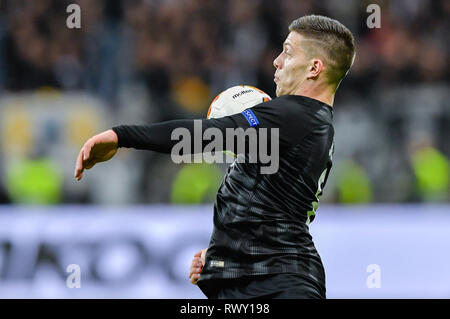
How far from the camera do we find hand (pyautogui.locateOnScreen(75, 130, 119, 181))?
342 centimetres

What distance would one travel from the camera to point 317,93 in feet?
13.5

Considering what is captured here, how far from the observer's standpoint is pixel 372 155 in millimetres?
10633

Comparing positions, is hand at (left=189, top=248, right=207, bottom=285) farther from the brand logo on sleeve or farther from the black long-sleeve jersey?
the brand logo on sleeve

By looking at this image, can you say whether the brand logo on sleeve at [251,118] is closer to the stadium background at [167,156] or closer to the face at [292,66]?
the face at [292,66]

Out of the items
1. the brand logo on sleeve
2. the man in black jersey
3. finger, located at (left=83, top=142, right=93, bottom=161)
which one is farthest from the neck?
finger, located at (left=83, top=142, right=93, bottom=161)

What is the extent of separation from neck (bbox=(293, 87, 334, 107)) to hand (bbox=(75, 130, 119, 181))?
1072 millimetres

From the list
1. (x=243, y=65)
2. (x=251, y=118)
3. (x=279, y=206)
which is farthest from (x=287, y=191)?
(x=243, y=65)

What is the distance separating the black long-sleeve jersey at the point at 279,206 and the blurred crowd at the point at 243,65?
246 inches

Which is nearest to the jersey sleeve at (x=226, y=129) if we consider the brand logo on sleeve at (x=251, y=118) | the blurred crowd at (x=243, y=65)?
the brand logo on sleeve at (x=251, y=118)
